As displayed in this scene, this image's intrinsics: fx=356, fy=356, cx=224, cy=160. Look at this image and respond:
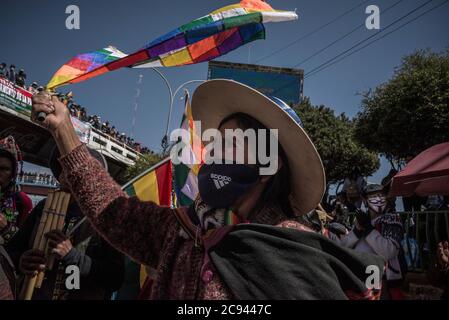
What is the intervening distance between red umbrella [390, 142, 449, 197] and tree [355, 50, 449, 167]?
6932mm

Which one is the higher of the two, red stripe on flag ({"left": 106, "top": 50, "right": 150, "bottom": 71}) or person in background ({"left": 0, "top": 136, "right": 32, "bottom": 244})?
red stripe on flag ({"left": 106, "top": 50, "right": 150, "bottom": 71})

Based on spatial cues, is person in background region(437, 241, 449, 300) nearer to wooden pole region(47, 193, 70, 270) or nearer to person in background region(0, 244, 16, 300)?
wooden pole region(47, 193, 70, 270)

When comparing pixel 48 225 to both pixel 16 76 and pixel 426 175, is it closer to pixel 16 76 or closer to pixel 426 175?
pixel 426 175

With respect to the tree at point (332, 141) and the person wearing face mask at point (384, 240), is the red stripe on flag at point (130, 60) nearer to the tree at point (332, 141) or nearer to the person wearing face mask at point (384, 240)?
the person wearing face mask at point (384, 240)

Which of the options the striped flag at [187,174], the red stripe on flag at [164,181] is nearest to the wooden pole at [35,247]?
the red stripe on flag at [164,181]

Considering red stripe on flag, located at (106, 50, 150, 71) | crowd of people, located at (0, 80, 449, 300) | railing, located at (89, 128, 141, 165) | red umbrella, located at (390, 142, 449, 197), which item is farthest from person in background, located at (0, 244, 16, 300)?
railing, located at (89, 128, 141, 165)

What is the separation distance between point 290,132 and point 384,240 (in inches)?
110

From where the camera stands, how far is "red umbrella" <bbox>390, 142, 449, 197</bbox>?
4.41 meters

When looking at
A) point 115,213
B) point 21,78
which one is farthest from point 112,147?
point 115,213

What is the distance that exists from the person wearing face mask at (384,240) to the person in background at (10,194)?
317 centimetres

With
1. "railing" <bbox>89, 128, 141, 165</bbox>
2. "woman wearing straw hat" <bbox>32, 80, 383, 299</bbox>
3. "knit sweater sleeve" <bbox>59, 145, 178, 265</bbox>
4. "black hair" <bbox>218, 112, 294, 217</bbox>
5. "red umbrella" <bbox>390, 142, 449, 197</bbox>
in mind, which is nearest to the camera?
"woman wearing straw hat" <bbox>32, 80, 383, 299</bbox>

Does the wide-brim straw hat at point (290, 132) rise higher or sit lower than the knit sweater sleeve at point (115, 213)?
higher

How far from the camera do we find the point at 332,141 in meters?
23.0

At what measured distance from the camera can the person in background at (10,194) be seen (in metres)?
3.16
